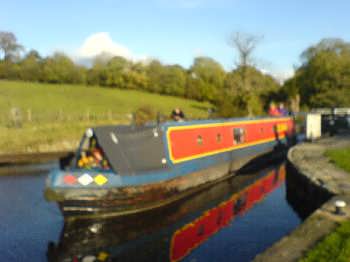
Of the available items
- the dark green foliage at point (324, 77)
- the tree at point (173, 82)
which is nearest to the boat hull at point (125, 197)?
the dark green foliage at point (324, 77)

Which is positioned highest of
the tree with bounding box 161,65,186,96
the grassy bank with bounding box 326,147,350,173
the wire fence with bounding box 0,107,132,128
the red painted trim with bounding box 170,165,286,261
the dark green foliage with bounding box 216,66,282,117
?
the tree with bounding box 161,65,186,96

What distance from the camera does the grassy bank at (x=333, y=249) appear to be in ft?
15.2

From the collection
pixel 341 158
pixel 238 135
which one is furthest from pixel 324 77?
pixel 341 158

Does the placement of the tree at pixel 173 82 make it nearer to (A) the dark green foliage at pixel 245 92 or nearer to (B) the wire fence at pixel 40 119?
(A) the dark green foliage at pixel 245 92

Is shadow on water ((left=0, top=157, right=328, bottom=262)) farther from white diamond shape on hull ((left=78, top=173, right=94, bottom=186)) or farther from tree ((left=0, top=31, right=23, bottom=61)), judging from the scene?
tree ((left=0, top=31, right=23, bottom=61))

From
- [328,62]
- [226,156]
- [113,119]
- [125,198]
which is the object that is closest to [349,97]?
[328,62]

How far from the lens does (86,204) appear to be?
833 centimetres

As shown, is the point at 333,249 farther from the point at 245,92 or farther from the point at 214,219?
the point at 245,92

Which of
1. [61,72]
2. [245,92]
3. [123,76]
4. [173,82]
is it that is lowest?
[245,92]

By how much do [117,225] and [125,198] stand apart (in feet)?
2.23

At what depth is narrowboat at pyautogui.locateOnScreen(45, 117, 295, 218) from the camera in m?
8.33

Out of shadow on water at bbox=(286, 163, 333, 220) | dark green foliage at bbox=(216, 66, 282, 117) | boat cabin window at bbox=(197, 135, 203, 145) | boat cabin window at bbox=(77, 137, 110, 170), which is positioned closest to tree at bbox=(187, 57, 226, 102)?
dark green foliage at bbox=(216, 66, 282, 117)

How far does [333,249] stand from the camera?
4855 millimetres

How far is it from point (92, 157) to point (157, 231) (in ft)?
8.40
